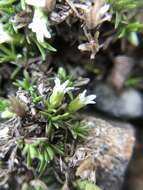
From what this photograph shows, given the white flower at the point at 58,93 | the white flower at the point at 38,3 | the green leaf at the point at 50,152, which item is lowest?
the green leaf at the point at 50,152

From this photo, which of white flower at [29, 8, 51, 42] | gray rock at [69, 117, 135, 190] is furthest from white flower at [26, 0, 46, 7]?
gray rock at [69, 117, 135, 190]

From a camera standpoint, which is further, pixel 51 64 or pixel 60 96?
pixel 51 64

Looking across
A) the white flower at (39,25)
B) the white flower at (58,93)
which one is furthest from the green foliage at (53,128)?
the white flower at (39,25)

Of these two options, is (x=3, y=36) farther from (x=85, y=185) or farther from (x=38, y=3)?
(x=85, y=185)

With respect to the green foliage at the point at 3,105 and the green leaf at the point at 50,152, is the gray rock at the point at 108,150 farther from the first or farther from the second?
the green foliage at the point at 3,105

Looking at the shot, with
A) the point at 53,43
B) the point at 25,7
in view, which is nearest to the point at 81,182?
the point at 53,43

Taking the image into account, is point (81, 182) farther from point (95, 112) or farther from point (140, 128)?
point (140, 128)

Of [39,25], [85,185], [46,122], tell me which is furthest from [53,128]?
[39,25]
